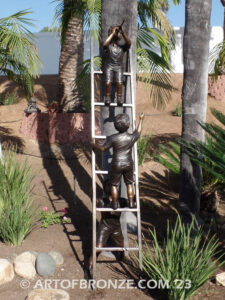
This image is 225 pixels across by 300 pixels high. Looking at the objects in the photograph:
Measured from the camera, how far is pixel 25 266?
493cm

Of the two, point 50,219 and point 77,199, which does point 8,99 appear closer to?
point 77,199

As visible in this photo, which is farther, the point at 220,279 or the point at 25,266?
the point at 25,266

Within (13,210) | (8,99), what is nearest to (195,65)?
(13,210)

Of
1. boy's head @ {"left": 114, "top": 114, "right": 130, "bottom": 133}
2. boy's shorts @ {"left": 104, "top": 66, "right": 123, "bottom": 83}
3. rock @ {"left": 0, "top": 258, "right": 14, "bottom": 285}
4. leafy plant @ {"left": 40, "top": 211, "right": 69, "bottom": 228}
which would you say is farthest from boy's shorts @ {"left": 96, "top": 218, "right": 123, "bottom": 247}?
boy's shorts @ {"left": 104, "top": 66, "right": 123, "bottom": 83}

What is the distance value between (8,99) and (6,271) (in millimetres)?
10823

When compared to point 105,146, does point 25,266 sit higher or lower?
lower

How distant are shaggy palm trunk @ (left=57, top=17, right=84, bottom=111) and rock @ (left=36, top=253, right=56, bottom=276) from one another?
6.75m

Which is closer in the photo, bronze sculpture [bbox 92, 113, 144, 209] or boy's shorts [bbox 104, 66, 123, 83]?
bronze sculpture [bbox 92, 113, 144, 209]

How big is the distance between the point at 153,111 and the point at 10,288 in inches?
396

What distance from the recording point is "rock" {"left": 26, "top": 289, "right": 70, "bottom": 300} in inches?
171

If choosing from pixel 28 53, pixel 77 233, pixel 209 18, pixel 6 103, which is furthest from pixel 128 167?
pixel 6 103

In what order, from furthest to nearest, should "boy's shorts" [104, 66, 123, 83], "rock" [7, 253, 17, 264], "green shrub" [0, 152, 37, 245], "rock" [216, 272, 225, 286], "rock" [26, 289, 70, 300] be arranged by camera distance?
"green shrub" [0, 152, 37, 245], "boy's shorts" [104, 66, 123, 83], "rock" [7, 253, 17, 264], "rock" [216, 272, 225, 286], "rock" [26, 289, 70, 300]

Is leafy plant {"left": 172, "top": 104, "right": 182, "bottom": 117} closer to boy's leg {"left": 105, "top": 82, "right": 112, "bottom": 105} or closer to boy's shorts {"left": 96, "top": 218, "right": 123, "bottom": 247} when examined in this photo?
boy's leg {"left": 105, "top": 82, "right": 112, "bottom": 105}

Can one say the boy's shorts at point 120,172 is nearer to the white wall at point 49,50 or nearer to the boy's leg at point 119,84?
the boy's leg at point 119,84
